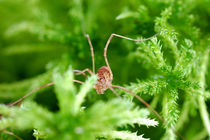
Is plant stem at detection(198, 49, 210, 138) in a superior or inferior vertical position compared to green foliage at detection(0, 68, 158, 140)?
superior

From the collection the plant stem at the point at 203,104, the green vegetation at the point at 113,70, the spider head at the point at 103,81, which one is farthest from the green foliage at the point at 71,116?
the plant stem at the point at 203,104

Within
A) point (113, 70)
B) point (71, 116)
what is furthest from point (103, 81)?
point (113, 70)

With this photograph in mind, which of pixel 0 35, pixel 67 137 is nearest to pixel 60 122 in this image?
pixel 67 137

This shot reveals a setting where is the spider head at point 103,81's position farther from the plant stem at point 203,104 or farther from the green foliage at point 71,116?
the plant stem at point 203,104

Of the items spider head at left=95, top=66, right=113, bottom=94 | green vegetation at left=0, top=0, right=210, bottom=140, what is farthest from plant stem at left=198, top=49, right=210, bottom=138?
spider head at left=95, top=66, right=113, bottom=94

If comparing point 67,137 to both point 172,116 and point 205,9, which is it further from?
point 205,9

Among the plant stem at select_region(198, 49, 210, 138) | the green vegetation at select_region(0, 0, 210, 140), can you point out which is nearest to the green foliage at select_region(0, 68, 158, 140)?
the green vegetation at select_region(0, 0, 210, 140)

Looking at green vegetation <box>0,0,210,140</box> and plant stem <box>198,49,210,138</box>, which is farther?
plant stem <box>198,49,210,138</box>

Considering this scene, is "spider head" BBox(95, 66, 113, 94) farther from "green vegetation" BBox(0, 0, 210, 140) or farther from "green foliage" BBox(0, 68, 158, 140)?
"green foliage" BBox(0, 68, 158, 140)
